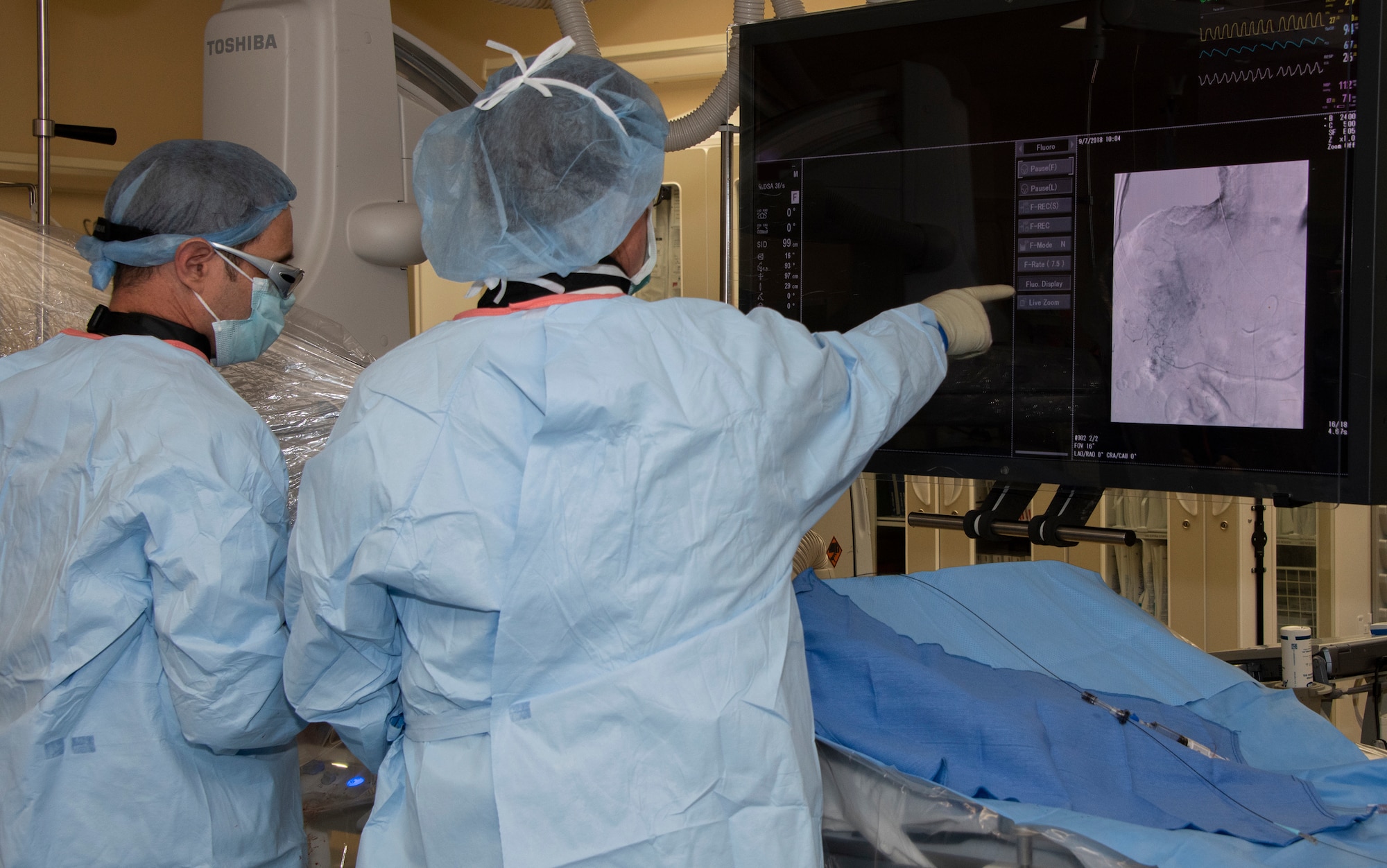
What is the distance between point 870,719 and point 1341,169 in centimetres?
81

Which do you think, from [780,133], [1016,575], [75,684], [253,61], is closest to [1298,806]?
[1016,575]

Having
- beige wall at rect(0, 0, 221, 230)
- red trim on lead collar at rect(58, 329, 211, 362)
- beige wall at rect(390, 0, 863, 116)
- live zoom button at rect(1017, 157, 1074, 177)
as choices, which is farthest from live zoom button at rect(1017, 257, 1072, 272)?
beige wall at rect(0, 0, 221, 230)

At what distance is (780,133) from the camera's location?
1.60m

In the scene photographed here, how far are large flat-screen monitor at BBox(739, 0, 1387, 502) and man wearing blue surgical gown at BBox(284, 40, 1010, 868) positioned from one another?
1.72ft

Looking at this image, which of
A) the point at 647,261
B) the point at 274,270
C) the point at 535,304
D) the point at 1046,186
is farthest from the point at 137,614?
the point at 1046,186

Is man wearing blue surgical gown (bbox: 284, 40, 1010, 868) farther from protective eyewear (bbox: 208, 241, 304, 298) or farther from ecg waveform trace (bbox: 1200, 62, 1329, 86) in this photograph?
ecg waveform trace (bbox: 1200, 62, 1329, 86)

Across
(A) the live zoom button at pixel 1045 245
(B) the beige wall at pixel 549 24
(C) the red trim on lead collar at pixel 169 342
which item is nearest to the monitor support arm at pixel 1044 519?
(A) the live zoom button at pixel 1045 245

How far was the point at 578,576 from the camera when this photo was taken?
0.92 metres

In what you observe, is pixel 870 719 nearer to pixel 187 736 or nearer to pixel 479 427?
pixel 479 427

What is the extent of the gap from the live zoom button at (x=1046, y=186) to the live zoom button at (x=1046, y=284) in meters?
0.11

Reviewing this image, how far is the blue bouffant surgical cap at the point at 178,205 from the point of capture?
1.26 meters

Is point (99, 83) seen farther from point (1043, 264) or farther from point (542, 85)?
point (1043, 264)

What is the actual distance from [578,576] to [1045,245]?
32.2 inches

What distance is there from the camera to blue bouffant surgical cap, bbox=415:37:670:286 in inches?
38.8
